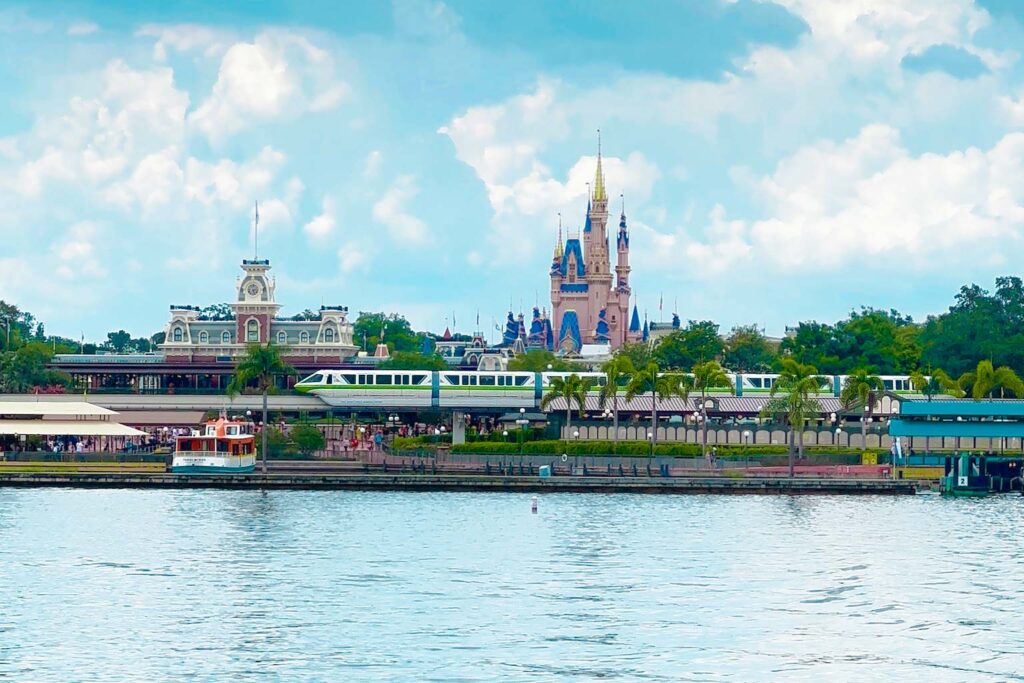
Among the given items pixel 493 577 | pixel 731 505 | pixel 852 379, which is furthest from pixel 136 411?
pixel 493 577

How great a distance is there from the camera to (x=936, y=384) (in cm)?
16762

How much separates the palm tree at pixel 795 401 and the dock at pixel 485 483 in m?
4.67

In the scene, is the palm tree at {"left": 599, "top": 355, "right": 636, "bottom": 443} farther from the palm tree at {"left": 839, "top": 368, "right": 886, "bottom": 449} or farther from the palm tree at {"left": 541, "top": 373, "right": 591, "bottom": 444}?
the palm tree at {"left": 839, "top": 368, "right": 886, "bottom": 449}

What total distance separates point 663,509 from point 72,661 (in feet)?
163

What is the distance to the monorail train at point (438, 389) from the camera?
157 m

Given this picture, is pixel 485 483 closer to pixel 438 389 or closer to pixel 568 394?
pixel 568 394

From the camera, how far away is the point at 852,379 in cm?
13962

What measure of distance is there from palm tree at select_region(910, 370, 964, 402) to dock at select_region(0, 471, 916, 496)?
21280 millimetres

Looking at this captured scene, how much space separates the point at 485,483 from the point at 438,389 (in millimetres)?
42941

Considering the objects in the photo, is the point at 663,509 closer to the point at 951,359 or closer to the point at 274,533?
the point at 274,533

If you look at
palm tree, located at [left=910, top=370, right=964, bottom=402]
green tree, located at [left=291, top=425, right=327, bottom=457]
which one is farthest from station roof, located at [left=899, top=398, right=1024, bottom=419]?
green tree, located at [left=291, top=425, right=327, bottom=457]

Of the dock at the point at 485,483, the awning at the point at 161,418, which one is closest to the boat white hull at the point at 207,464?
the dock at the point at 485,483

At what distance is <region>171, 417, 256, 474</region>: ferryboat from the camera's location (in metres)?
121

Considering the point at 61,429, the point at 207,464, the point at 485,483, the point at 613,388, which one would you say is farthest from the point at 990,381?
the point at 61,429
